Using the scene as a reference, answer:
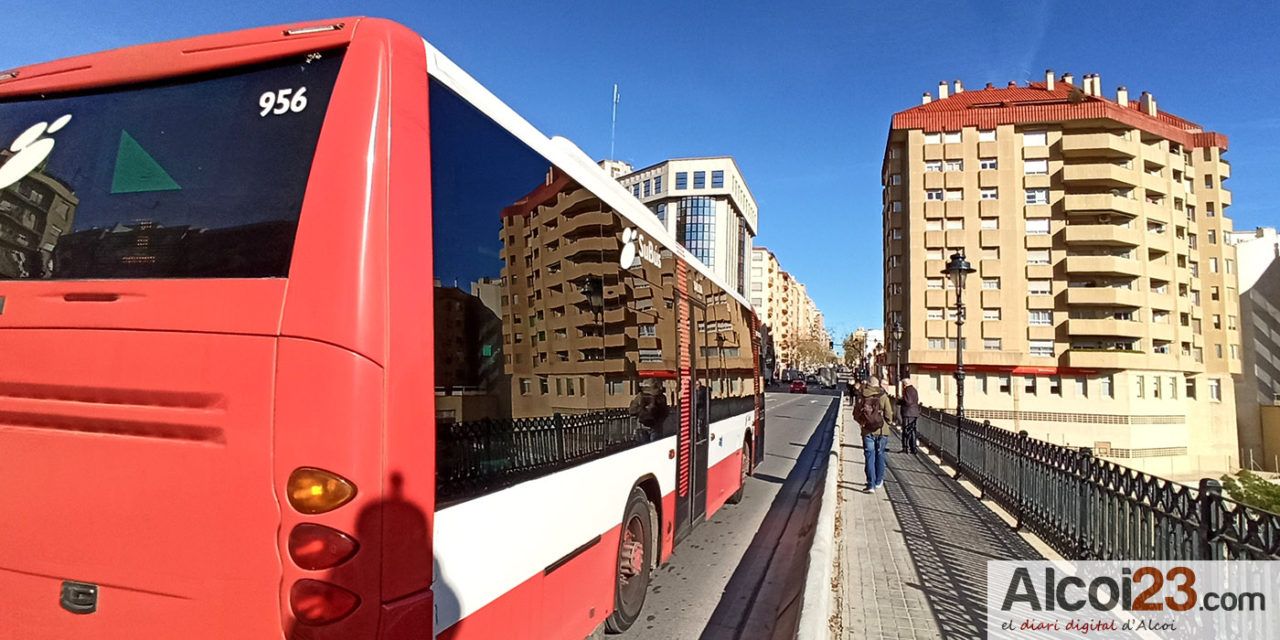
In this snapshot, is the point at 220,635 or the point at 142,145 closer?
the point at 220,635

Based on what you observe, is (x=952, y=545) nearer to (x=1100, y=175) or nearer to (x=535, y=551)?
(x=535, y=551)

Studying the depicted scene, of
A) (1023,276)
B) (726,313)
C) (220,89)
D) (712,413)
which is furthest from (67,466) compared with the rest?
(1023,276)

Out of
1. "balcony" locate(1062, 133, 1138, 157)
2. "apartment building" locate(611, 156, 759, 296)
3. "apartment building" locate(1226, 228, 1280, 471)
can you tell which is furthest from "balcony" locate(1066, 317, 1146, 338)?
"apartment building" locate(611, 156, 759, 296)

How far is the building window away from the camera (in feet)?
306

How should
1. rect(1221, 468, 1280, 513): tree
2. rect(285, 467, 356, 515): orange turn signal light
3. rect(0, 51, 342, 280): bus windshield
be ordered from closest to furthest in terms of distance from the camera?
rect(285, 467, 356, 515): orange turn signal light
rect(0, 51, 342, 280): bus windshield
rect(1221, 468, 1280, 513): tree

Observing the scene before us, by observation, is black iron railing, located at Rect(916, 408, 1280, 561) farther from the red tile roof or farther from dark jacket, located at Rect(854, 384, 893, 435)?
the red tile roof

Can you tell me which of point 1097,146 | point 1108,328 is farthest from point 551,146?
point 1097,146

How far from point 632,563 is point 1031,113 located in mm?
58766

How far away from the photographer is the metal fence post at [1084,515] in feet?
19.5

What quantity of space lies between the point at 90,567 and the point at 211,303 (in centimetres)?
98

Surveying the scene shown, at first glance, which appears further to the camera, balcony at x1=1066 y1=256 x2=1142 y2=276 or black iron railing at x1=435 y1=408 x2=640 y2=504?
balcony at x1=1066 y1=256 x2=1142 y2=276

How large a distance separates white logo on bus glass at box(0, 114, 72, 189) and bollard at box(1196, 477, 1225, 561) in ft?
19.5

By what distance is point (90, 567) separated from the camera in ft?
7.27

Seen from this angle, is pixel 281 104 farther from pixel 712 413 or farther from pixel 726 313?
pixel 726 313
